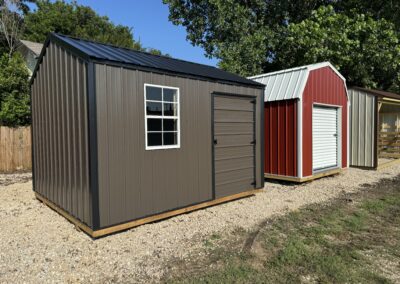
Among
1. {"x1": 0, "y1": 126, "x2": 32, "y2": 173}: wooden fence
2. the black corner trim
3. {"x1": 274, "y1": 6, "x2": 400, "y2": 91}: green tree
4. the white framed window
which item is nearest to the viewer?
the black corner trim

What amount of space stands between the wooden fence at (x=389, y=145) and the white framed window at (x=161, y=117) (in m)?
11.5

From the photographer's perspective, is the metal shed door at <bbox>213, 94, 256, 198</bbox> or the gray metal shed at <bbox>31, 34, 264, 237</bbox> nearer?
the gray metal shed at <bbox>31, 34, 264, 237</bbox>

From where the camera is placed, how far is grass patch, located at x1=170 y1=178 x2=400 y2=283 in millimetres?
3045

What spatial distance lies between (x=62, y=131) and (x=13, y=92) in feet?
28.0

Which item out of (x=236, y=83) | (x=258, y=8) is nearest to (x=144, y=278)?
(x=236, y=83)

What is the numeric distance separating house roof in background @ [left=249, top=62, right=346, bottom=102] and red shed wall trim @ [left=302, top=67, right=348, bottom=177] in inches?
8.6

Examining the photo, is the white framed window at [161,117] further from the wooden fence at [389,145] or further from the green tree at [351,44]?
the wooden fence at [389,145]

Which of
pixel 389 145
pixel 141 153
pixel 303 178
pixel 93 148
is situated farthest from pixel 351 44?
pixel 93 148

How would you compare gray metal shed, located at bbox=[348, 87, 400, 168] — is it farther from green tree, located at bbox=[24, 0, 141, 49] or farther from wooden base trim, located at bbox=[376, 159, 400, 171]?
green tree, located at bbox=[24, 0, 141, 49]

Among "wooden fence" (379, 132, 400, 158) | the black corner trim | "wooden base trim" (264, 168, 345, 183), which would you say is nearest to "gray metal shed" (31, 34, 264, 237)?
the black corner trim

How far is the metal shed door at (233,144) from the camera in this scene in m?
5.81

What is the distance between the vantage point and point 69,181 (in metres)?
4.66

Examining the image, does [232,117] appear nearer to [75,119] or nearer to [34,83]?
[75,119]

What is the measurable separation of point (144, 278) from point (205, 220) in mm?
2011
